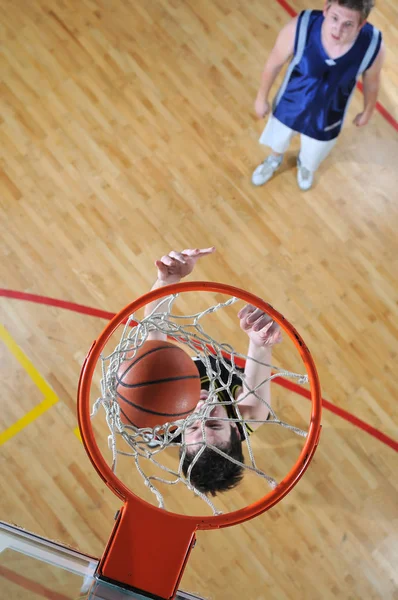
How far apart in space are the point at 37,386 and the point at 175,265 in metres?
1.25

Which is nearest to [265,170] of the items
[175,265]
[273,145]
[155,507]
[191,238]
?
[273,145]

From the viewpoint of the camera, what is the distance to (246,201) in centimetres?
315

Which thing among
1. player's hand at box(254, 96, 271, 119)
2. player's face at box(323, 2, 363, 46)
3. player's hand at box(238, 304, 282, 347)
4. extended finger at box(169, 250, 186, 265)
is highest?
player's face at box(323, 2, 363, 46)

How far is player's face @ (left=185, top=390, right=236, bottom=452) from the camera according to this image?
2089 millimetres

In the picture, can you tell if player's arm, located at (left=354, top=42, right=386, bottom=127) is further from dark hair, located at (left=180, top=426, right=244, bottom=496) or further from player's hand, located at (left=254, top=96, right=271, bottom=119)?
dark hair, located at (left=180, top=426, right=244, bottom=496)

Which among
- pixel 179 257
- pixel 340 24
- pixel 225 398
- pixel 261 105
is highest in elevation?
pixel 340 24

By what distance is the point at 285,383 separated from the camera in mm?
2939

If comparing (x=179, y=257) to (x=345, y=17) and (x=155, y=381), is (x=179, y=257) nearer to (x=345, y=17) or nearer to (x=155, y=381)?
(x=155, y=381)

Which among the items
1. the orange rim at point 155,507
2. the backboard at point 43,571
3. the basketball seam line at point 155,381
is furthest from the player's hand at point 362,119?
the backboard at point 43,571

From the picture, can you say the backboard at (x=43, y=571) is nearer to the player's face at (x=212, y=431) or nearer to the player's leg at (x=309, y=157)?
the player's face at (x=212, y=431)

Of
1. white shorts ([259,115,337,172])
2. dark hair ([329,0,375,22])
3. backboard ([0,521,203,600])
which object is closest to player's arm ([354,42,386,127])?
white shorts ([259,115,337,172])

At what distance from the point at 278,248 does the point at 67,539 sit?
1802 millimetres

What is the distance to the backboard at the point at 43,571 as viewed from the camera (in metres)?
1.86

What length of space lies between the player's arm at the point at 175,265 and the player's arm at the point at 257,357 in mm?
250
